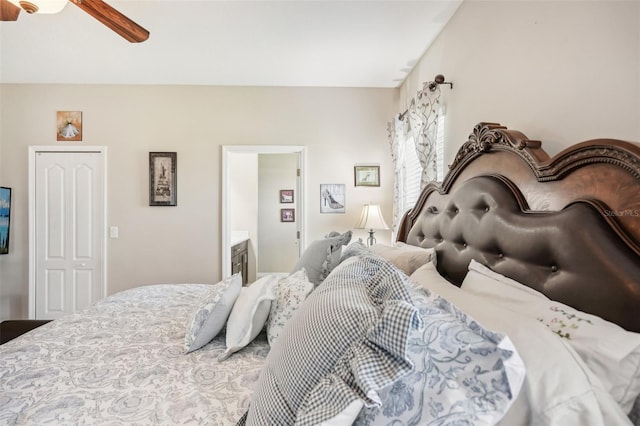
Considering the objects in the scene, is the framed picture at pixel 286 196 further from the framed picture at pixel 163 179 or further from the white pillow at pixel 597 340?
the white pillow at pixel 597 340

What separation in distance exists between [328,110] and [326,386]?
124 inches

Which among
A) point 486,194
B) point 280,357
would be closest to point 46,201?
point 280,357

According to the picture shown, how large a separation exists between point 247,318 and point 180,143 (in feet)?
8.78

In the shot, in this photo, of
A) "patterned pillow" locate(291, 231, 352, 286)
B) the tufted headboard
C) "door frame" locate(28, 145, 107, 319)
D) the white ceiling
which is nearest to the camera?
the tufted headboard

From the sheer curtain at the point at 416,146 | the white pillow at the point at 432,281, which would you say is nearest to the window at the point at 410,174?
the sheer curtain at the point at 416,146

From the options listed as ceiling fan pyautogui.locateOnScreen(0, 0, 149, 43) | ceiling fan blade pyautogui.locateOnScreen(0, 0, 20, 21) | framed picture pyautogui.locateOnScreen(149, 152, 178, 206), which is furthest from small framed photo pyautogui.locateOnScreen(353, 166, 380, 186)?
ceiling fan blade pyautogui.locateOnScreen(0, 0, 20, 21)

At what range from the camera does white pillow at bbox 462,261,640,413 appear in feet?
2.09

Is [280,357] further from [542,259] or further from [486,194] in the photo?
[486,194]

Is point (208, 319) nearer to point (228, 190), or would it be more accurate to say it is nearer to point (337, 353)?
point (337, 353)

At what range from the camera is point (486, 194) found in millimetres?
1292

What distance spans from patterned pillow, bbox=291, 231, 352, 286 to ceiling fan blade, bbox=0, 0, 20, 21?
1.91m

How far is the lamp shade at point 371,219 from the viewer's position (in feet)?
10.4

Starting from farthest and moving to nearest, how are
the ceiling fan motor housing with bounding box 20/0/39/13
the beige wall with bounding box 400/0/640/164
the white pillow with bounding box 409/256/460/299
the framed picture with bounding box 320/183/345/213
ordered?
the framed picture with bounding box 320/183/345/213 < the ceiling fan motor housing with bounding box 20/0/39/13 < the white pillow with bounding box 409/256/460/299 < the beige wall with bounding box 400/0/640/164

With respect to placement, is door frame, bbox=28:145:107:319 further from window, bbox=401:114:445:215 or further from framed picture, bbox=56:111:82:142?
window, bbox=401:114:445:215
